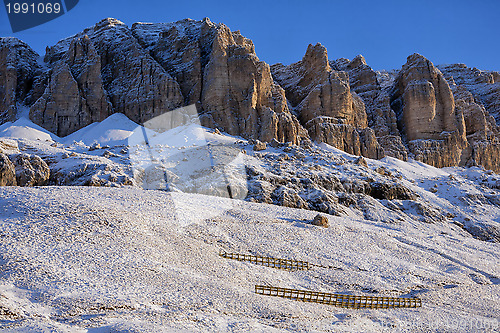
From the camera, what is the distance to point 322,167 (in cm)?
5972

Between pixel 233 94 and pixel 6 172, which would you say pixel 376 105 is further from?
pixel 6 172

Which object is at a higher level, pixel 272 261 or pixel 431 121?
pixel 431 121

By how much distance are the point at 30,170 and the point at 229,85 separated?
46506 mm

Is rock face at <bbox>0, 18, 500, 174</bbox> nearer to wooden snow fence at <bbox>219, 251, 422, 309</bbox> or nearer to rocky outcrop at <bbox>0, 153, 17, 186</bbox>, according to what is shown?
rocky outcrop at <bbox>0, 153, 17, 186</bbox>

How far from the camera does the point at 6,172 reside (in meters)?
38.3

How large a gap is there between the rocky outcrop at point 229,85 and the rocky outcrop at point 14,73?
3148 centimetres

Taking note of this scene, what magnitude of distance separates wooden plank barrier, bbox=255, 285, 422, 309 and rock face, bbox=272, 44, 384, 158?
205 ft

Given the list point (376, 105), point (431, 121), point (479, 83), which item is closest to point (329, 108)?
point (376, 105)

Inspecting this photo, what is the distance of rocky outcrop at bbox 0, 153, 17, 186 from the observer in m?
38.0

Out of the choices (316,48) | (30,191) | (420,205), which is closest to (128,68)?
(316,48)

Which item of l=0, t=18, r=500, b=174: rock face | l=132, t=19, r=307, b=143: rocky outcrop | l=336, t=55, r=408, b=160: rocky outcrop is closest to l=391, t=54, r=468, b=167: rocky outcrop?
l=0, t=18, r=500, b=174: rock face

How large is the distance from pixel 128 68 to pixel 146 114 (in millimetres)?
13598

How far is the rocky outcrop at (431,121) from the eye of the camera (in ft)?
303

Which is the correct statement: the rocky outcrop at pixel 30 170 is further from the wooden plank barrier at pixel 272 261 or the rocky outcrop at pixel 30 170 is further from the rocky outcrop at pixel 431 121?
the rocky outcrop at pixel 431 121
